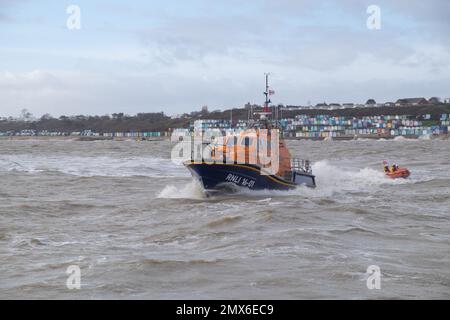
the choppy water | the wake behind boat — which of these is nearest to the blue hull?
the wake behind boat

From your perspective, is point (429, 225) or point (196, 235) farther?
point (429, 225)

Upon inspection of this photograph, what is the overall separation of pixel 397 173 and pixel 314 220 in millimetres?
18169

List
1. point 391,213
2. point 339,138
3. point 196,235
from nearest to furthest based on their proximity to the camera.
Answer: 1. point 196,235
2. point 391,213
3. point 339,138

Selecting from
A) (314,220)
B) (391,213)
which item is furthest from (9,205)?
(391,213)

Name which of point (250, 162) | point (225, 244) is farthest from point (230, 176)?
point (225, 244)

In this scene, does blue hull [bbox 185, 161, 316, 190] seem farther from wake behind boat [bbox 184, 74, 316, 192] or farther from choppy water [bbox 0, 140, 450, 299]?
choppy water [bbox 0, 140, 450, 299]

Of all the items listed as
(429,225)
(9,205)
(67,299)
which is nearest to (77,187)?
(9,205)

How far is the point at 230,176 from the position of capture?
2498 centimetres

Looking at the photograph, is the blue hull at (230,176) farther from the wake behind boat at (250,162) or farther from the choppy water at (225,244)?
the choppy water at (225,244)

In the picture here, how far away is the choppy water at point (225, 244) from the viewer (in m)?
12.4

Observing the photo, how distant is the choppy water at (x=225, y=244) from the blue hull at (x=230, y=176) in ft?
1.55
